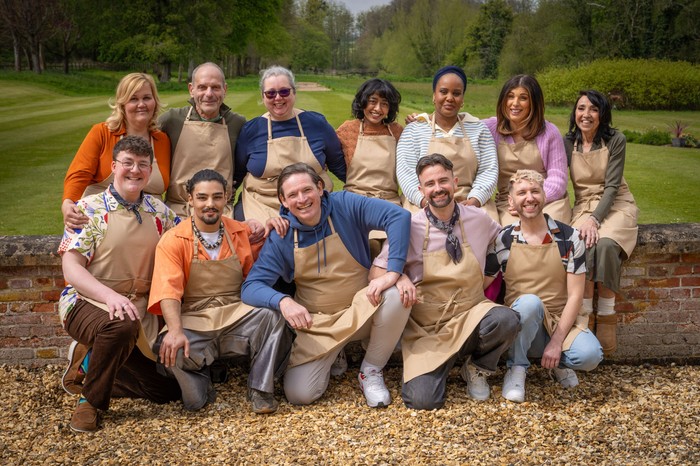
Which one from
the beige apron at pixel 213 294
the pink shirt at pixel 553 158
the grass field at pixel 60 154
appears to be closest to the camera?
the beige apron at pixel 213 294

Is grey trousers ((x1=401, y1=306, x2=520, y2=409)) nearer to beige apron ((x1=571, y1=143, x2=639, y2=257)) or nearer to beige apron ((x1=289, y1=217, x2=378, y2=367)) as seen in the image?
beige apron ((x1=289, y1=217, x2=378, y2=367))

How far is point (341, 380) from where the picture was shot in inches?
164

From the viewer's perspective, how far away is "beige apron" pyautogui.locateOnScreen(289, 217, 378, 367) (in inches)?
150

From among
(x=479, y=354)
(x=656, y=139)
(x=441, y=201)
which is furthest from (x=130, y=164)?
(x=656, y=139)

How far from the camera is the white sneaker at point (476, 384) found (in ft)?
12.6

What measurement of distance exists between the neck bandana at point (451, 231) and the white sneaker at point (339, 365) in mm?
981

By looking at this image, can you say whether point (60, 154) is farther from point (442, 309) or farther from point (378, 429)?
point (378, 429)

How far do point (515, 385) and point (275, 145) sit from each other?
88.3 inches

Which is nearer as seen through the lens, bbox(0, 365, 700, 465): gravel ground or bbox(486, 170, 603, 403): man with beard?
bbox(0, 365, 700, 465): gravel ground

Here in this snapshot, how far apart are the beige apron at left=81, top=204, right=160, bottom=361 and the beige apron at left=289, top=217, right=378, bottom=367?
2.80 ft

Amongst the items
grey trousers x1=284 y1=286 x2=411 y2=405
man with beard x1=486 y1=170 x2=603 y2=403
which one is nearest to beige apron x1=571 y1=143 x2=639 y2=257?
man with beard x1=486 y1=170 x2=603 y2=403

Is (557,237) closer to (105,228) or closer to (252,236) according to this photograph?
(252,236)

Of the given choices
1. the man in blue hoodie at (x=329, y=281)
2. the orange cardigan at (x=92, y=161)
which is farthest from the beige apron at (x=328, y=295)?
the orange cardigan at (x=92, y=161)

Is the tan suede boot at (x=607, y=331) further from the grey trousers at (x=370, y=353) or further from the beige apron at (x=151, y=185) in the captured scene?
the beige apron at (x=151, y=185)
